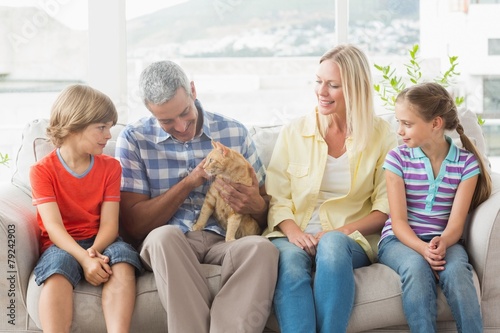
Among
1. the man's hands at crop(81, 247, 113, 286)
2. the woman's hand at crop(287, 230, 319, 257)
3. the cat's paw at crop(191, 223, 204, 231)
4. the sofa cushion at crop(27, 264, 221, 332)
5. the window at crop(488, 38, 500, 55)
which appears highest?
the window at crop(488, 38, 500, 55)

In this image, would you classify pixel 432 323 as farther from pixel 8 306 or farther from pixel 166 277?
pixel 8 306

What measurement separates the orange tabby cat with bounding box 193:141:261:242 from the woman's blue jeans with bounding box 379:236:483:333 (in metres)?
0.59

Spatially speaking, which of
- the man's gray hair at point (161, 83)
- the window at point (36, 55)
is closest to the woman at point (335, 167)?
the man's gray hair at point (161, 83)

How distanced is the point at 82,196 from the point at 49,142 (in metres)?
0.36

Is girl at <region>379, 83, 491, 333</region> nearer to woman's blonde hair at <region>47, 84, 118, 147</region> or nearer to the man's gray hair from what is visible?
the man's gray hair

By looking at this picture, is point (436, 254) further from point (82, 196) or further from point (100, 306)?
point (82, 196)

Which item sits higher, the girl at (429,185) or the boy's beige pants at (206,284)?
the girl at (429,185)

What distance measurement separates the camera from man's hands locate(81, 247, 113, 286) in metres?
2.30

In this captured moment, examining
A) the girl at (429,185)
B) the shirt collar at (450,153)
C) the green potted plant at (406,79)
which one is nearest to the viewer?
the girl at (429,185)

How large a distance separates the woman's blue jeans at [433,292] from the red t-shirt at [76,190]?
3.42 ft

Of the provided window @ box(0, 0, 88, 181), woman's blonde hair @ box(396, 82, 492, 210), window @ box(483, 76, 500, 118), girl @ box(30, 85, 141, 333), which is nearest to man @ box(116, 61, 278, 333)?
girl @ box(30, 85, 141, 333)

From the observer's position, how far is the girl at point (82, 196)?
2334mm

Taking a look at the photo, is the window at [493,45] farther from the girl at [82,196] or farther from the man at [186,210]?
the girl at [82,196]

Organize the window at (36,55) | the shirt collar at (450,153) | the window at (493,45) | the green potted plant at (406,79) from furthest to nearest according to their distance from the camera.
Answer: the window at (493,45), the window at (36,55), the green potted plant at (406,79), the shirt collar at (450,153)
